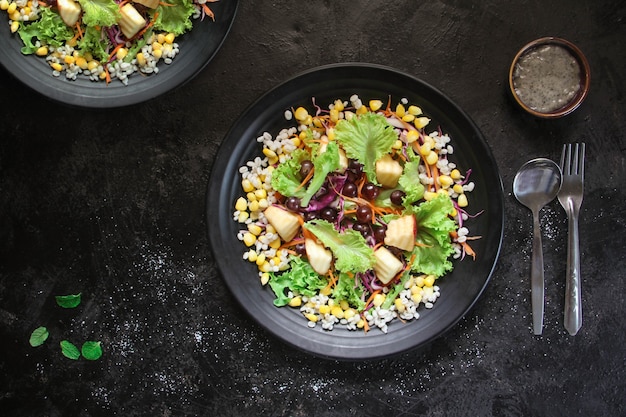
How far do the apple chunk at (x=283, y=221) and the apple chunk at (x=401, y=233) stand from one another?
0.38 m

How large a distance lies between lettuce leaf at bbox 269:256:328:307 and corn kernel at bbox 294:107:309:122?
0.58m

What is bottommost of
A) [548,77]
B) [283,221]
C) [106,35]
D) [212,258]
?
[212,258]

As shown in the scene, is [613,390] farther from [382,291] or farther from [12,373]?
[12,373]

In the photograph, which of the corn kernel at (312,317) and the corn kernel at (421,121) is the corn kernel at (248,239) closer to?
the corn kernel at (312,317)

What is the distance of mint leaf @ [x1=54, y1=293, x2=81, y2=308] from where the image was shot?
2.81 m

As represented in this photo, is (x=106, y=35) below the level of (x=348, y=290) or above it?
above

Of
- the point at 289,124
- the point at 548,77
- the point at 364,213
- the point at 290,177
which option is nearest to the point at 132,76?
the point at 289,124

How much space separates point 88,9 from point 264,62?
74 centimetres

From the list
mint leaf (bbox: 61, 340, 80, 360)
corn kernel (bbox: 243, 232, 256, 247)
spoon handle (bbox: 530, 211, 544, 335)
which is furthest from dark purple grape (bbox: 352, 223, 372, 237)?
mint leaf (bbox: 61, 340, 80, 360)

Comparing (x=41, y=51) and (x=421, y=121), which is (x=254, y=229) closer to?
(x=421, y=121)

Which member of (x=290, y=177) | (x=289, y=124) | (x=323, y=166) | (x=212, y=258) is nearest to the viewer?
(x=323, y=166)

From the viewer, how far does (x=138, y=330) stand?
2814 mm

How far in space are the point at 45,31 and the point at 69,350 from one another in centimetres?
140

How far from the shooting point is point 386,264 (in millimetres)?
2504
